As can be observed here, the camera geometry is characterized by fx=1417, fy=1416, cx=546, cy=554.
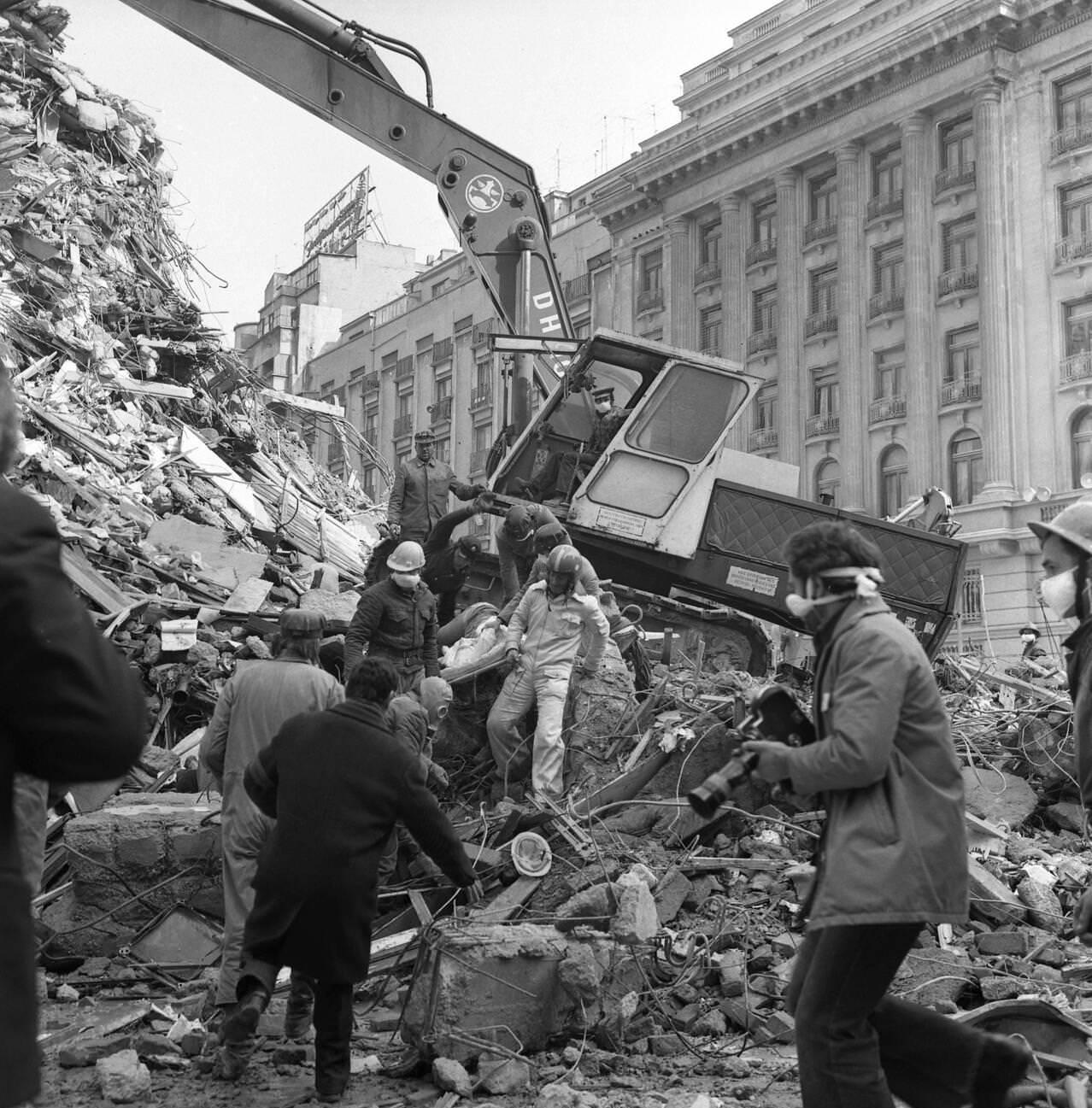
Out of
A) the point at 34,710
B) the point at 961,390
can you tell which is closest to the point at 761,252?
the point at 961,390

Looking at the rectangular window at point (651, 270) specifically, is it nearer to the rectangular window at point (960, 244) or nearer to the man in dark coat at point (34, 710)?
the rectangular window at point (960, 244)

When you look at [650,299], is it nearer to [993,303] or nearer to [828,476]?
[828,476]

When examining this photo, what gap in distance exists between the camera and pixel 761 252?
42.3 metres

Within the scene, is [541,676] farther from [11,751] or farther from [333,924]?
[11,751]

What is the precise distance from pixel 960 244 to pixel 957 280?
45.0 inches

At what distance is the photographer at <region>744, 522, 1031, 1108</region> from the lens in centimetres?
341

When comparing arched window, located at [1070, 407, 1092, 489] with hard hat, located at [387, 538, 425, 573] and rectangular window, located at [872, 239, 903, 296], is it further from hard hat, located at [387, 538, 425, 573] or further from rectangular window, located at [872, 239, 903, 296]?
hard hat, located at [387, 538, 425, 573]

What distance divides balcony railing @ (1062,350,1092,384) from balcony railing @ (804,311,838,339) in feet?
24.0

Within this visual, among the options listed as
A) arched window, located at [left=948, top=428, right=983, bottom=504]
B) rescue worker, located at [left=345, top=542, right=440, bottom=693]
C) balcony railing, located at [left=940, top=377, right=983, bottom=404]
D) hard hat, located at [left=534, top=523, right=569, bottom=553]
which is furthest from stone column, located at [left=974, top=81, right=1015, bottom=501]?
rescue worker, located at [left=345, top=542, right=440, bottom=693]

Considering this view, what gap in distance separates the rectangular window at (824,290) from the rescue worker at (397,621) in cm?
3295

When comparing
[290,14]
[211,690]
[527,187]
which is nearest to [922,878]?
[211,690]

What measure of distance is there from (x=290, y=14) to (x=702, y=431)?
603cm

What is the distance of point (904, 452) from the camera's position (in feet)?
123

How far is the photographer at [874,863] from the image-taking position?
3406 millimetres
